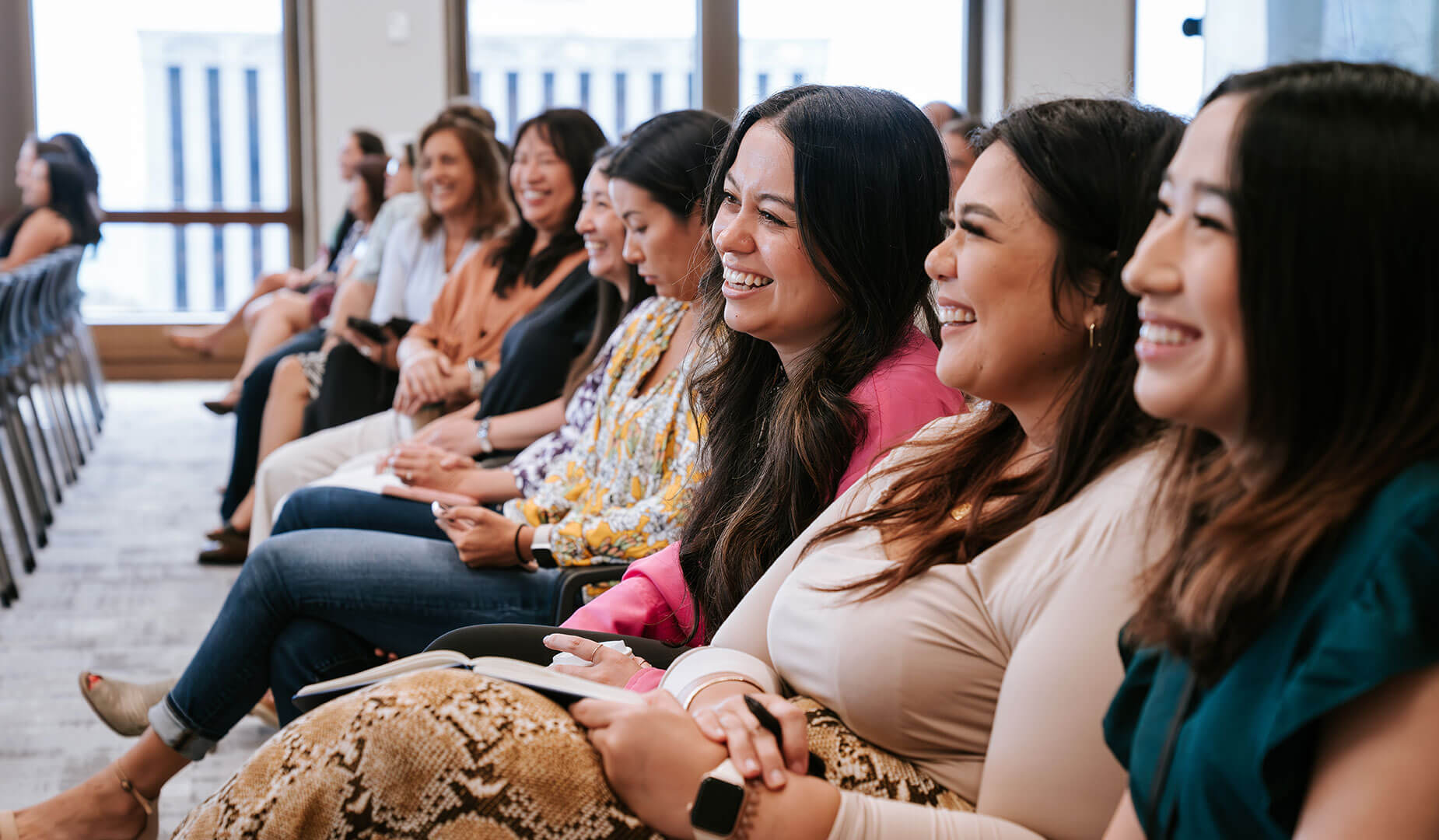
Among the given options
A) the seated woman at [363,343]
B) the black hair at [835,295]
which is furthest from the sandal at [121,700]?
the seated woman at [363,343]

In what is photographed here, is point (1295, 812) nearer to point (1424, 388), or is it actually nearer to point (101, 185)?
point (1424, 388)

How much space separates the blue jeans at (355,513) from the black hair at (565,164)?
0.90 metres

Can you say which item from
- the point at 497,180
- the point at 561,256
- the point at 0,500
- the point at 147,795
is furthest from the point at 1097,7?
the point at 147,795

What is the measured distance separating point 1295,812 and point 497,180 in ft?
10.6

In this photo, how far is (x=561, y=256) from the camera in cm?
299

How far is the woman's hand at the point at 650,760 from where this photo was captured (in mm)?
910

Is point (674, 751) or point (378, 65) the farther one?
point (378, 65)

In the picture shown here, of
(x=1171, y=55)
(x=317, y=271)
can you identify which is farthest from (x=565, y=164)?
(x=317, y=271)

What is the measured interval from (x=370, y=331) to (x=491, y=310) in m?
0.44

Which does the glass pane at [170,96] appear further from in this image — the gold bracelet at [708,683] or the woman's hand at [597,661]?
the gold bracelet at [708,683]

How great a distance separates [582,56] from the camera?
714 cm

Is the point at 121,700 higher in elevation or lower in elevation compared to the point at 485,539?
lower

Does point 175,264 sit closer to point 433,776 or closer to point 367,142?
point 367,142

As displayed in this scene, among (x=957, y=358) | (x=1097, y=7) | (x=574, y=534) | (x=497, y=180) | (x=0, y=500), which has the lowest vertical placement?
Answer: (x=0, y=500)
